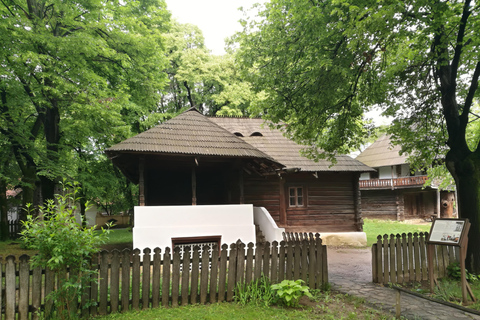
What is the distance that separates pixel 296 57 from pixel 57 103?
979 cm

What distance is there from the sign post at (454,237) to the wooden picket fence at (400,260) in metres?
0.70

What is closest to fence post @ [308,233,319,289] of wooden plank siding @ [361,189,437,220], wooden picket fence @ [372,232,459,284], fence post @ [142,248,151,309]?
wooden picket fence @ [372,232,459,284]

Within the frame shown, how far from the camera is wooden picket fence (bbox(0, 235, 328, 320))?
16.0 feet

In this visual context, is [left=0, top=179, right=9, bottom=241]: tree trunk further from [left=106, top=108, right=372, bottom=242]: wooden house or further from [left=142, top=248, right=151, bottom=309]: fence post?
[left=142, top=248, right=151, bottom=309]: fence post

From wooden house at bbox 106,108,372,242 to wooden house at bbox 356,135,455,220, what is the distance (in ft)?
46.4

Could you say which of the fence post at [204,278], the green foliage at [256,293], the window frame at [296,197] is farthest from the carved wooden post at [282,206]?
the fence post at [204,278]

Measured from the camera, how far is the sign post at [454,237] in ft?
19.8

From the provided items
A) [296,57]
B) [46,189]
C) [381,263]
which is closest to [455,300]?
[381,263]

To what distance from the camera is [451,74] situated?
7.95 m

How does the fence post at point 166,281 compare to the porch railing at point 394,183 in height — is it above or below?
below

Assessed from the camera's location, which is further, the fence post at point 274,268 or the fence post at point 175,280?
the fence post at point 274,268

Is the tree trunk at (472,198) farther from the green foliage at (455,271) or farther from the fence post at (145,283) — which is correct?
the fence post at (145,283)

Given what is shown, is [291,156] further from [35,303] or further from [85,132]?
[35,303]

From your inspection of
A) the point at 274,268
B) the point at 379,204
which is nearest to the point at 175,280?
the point at 274,268
